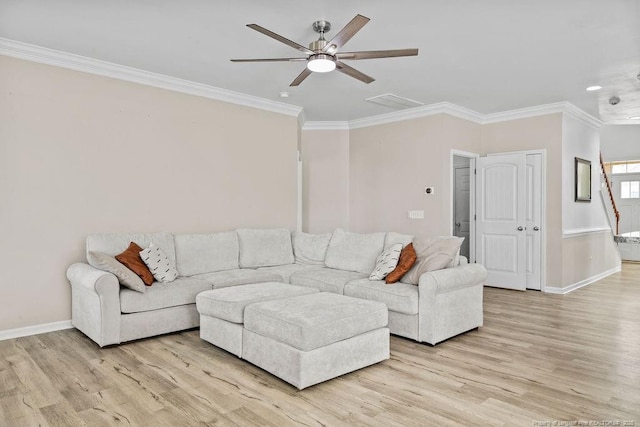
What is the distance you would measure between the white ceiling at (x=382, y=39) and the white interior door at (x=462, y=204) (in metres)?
2.31

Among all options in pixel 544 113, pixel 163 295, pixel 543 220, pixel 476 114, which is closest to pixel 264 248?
pixel 163 295

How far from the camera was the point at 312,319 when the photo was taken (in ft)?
9.05

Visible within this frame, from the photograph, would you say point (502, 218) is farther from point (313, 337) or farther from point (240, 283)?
point (313, 337)

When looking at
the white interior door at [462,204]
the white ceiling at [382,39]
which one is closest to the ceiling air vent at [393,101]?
the white ceiling at [382,39]

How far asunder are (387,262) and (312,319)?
150 cm

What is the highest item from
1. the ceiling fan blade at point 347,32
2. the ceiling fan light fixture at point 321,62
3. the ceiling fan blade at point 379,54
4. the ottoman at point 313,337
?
the ceiling fan blade at point 347,32

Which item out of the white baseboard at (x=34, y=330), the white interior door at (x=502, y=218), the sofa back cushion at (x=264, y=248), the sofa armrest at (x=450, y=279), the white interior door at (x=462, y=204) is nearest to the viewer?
the sofa armrest at (x=450, y=279)

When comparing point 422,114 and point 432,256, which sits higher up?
point 422,114

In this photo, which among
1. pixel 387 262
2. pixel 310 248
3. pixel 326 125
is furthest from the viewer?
pixel 326 125

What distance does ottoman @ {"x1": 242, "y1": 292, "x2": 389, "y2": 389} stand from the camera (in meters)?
2.69

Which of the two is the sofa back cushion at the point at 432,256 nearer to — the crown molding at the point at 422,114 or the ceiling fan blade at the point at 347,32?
the ceiling fan blade at the point at 347,32

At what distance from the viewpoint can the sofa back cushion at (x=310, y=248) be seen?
5281mm

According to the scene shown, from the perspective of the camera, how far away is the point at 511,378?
2.88m

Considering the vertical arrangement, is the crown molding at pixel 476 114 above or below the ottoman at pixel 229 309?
above
